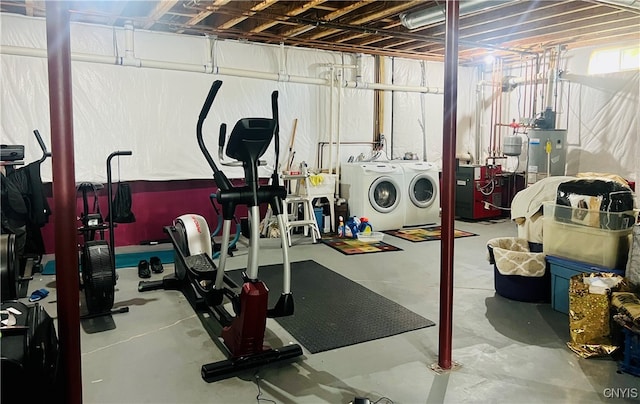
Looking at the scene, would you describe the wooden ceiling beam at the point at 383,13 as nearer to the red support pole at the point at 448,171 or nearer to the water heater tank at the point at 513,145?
the red support pole at the point at 448,171

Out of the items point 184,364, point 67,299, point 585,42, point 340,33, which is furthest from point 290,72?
point 67,299

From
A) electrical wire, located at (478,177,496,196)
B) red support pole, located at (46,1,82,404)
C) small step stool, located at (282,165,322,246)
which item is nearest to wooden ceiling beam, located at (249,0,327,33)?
small step stool, located at (282,165,322,246)

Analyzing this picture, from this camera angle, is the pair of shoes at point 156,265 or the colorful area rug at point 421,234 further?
the colorful area rug at point 421,234

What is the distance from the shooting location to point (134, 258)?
534 cm

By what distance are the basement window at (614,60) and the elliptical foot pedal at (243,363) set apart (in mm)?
6323

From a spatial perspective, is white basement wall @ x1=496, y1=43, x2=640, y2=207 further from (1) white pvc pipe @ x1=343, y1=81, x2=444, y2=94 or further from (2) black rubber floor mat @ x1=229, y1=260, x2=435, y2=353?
(2) black rubber floor mat @ x1=229, y1=260, x2=435, y2=353

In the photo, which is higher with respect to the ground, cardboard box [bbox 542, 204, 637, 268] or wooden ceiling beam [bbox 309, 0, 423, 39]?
wooden ceiling beam [bbox 309, 0, 423, 39]

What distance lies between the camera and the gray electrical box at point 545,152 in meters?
6.85

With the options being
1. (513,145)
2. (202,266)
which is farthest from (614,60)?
(202,266)

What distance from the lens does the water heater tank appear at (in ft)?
24.1

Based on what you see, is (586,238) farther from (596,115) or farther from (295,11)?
(596,115)

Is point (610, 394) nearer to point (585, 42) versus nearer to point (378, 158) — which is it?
point (378, 158)

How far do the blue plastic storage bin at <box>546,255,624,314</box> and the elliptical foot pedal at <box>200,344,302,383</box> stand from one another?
2.08 m

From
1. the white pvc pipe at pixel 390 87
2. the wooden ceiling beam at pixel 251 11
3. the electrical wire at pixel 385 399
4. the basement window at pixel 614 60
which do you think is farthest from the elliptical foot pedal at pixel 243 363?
the basement window at pixel 614 60
